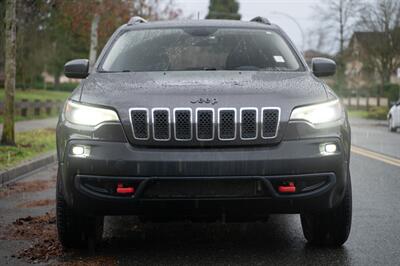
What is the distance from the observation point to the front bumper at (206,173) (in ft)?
14.4

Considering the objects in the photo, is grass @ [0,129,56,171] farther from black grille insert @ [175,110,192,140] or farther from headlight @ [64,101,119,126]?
black grille insert @ [175,110,192,140]

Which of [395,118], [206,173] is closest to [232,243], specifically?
[206,173]

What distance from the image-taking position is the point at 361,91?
5872 centimetres

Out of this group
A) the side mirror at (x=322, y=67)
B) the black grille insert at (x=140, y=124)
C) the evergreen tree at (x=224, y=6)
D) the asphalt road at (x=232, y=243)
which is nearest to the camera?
the black grille insert at (x=140, y=124)

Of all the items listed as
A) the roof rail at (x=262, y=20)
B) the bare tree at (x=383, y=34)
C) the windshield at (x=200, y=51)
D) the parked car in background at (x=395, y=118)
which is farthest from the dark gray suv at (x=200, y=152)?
the bare tree at (x=383, y=34)

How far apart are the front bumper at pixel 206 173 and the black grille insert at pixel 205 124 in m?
0.10

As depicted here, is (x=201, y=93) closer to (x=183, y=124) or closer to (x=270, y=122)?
(x=183, y=124)

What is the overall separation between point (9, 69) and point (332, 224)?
33.6ft

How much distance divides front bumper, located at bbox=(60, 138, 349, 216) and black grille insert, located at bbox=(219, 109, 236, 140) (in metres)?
0.10

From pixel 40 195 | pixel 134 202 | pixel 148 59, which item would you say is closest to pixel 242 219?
pixel 134 202

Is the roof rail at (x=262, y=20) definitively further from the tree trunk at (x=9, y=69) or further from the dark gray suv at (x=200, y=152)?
the tree trunk at (x=9, y=69)

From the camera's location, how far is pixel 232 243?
17.5 feet

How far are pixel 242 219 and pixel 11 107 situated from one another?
9947mm

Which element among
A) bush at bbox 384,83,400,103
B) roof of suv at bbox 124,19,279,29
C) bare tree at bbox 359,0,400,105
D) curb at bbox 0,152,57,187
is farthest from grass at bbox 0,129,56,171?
bush at bbox 384,83,400,103
